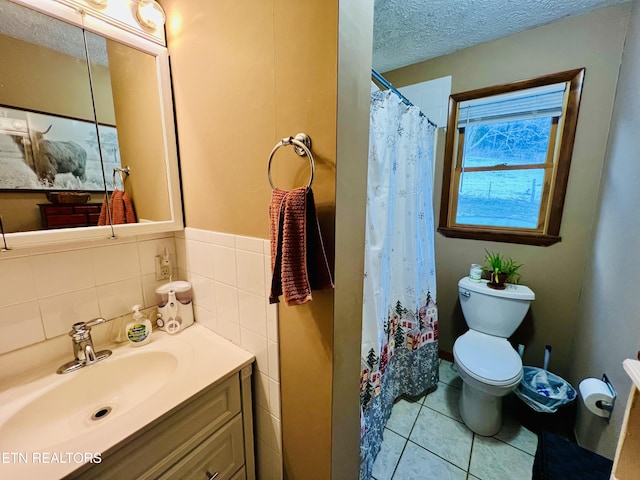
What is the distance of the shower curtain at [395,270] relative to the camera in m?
1.20

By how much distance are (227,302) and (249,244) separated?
0.98ft

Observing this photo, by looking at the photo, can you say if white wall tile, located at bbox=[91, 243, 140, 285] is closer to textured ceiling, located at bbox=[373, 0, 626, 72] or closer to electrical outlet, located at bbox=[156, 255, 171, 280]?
electrical outlet, located at bbox=[156, 255, 171, 280]

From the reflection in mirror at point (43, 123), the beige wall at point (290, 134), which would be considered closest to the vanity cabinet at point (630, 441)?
the beige wall at point (290, 134)

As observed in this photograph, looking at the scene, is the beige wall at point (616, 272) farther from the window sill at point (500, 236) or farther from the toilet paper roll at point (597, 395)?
the window sill at point (500, 236)

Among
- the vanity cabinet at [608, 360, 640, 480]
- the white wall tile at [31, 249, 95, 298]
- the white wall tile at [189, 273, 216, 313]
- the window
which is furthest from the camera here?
the window

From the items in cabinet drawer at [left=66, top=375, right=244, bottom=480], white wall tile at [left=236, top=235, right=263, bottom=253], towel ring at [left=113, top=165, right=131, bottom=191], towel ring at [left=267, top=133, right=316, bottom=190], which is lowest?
cabinet drawer at [left=66, top=375, right=244, bottom=480]

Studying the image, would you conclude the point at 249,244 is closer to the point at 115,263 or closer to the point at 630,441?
the point at 115,263

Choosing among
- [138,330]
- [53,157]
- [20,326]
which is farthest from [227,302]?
[53,157]

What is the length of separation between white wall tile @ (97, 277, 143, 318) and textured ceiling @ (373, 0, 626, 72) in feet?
6.01

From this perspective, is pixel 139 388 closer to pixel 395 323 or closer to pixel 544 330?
pixel 395 323

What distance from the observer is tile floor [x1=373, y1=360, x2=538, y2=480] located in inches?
51.7

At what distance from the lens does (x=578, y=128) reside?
5.11 ft

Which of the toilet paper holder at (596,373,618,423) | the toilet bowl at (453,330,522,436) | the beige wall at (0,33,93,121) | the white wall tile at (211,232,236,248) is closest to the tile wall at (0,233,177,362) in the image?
the white wall tile at (211,232,236,248)

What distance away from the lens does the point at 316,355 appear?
0.80 meters
